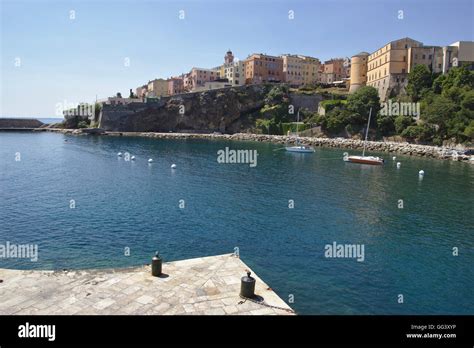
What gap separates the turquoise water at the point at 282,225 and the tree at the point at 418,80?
4331 centimetres

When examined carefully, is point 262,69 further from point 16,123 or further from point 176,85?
point 16,123

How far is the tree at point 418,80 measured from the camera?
87250 mm

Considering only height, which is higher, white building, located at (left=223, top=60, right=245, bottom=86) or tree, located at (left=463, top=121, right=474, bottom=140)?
white building, located at (left=223, top=60, right=245, bottom=86)

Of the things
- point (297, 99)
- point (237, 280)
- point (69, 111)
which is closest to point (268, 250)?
point (237, 280)

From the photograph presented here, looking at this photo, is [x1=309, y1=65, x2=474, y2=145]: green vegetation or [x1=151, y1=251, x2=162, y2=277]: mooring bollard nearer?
[x1=151, y1=251, x2=162, y2=277]: mooring bollard

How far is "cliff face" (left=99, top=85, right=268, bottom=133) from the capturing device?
115m

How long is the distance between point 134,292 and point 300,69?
4933 inches

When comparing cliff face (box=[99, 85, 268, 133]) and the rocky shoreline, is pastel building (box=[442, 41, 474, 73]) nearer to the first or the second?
the rocky shoreline

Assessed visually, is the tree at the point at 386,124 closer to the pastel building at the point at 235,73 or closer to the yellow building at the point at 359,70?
the yellow building at the point at 359,70

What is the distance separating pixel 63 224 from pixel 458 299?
24.9 m

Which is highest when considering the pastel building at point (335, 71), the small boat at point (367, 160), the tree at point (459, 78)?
the pastel building at point (335, 71)

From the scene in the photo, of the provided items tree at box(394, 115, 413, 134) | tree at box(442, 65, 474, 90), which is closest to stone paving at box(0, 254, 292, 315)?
tree at box(394, 115, 413, 134)

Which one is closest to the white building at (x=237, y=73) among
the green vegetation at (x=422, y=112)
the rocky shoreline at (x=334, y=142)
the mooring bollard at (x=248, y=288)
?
the rocky shoreline at (x=334, y=142)

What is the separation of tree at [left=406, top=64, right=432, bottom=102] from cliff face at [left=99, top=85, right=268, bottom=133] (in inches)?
1691
